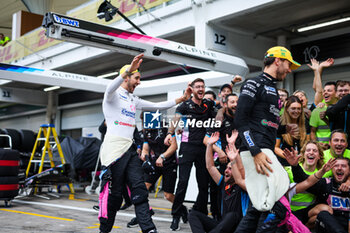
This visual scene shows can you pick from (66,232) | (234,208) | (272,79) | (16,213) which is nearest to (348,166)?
(234,208)

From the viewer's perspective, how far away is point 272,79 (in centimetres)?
365

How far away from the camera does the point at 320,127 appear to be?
620cm

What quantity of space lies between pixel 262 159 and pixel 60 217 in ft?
14.6

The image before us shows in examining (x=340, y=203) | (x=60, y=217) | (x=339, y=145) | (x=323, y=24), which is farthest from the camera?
(x=323, y=24)

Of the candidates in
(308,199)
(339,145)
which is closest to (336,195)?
(308,199)

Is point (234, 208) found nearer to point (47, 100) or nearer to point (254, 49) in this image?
point (254, 49)

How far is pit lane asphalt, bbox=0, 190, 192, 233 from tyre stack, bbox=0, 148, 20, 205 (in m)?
0.28

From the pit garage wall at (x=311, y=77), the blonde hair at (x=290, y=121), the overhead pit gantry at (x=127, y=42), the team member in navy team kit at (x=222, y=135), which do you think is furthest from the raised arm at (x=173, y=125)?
the pit garage wall at (x=311, y=77)

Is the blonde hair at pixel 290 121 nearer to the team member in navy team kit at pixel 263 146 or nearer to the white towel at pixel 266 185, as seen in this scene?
the team member in navy team kit at pixel 263 146

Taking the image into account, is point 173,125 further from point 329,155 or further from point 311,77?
point 311,77

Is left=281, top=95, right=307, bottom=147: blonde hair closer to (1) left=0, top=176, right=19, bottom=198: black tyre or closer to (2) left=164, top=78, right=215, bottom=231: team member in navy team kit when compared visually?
(2) left=164, top=78, right=215, bottom=231: team member in navy team kit

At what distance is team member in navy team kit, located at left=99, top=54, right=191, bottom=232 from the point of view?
14.5ft

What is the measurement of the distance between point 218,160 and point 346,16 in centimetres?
643

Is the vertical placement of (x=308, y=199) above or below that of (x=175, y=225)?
above
